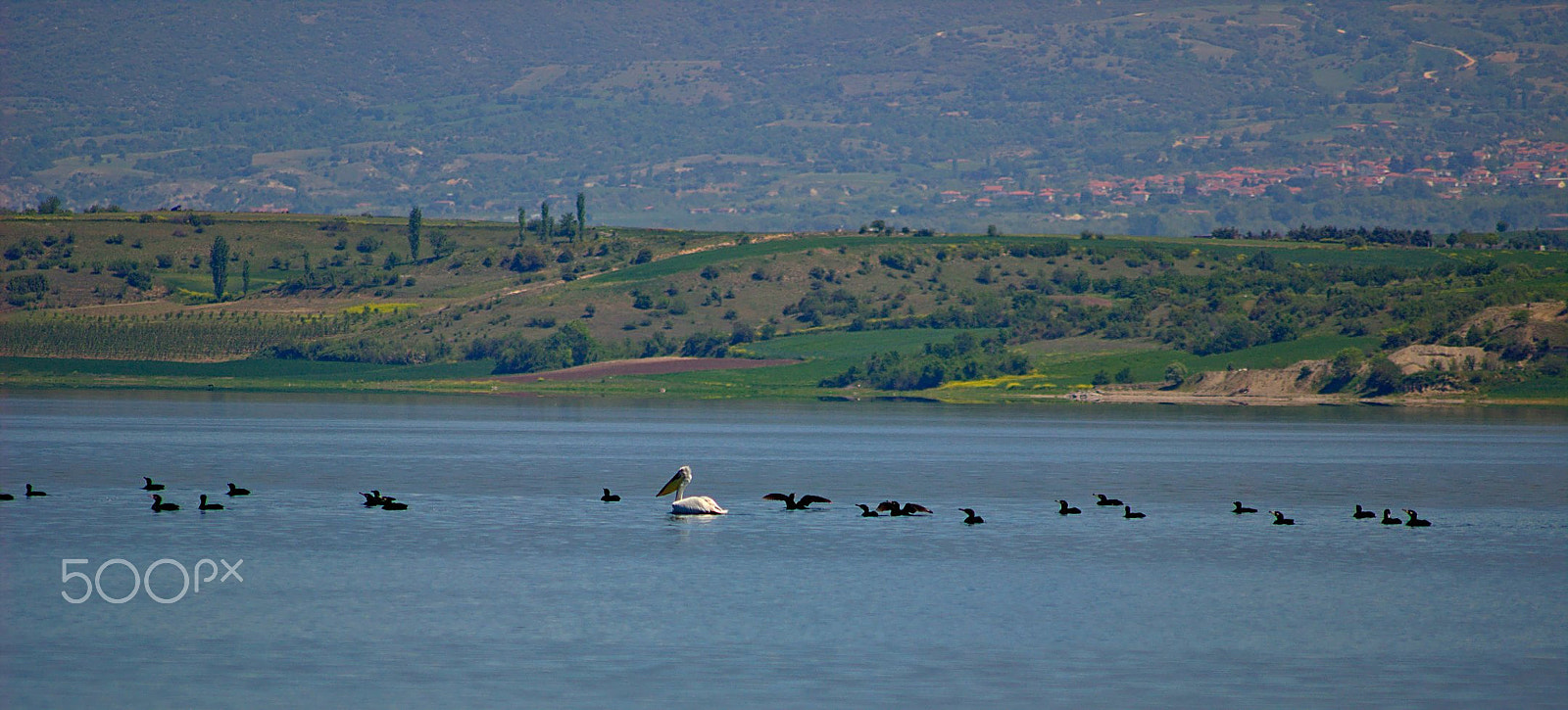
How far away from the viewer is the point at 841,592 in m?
40.5

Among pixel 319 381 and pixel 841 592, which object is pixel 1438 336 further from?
pixel 841 592

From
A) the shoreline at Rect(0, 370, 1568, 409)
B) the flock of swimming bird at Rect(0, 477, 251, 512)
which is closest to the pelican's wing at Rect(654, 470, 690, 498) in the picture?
the flock of swimming bird at Rect(0, 477, 251, 512)

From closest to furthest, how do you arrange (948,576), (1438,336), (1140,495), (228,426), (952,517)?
(948,576) < (952,517) < (1140,495) < (228,426) < (1438,336)

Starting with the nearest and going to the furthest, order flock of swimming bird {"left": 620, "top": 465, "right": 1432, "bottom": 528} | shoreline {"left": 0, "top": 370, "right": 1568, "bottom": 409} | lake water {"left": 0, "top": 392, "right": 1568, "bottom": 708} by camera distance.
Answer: lake water {"left": 0, "top": 392, "right": 1568, "bottom": 708} < flock of swimming bird {"left": 620, "top": 465, "right": 1432, "bottom": 528} < shoreline {"left": 0, "top": 370, "right": 1568, "bottom": 409}

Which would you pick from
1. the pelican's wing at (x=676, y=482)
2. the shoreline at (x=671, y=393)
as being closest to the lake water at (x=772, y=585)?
the pelican's wing at (x=676, y=482)

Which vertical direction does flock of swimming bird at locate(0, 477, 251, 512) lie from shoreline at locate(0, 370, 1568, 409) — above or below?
above

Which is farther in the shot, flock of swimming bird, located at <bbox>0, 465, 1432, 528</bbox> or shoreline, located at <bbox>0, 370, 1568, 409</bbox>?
shoreline, located at <bbox>0, 370, 1568, 409</bbox>

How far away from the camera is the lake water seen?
31016 mm

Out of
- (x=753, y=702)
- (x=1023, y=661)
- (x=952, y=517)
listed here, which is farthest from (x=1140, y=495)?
(x=753, y=702)

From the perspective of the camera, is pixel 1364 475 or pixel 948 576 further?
pixel 1364 475

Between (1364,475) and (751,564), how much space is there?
4154 centimetres

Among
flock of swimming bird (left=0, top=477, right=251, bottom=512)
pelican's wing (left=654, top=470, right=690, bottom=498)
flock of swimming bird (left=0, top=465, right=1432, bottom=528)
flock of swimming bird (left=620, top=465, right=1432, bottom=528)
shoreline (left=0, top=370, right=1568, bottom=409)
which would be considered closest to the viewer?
flock of swimming bird (left=0, top=477, right=251, bottom=512)

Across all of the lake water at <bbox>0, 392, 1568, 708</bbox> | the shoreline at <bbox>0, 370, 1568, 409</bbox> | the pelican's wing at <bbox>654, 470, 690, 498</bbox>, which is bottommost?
the shoreline at <bbox>0, 370, 1568, 409</bbox>

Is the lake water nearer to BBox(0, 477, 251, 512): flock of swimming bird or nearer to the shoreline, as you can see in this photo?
BBox(0, 477, 251, 512): flock of swimming bird
